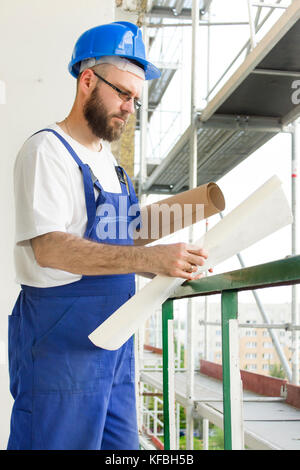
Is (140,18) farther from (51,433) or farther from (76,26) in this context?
(51,433)

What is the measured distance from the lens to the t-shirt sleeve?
132cm

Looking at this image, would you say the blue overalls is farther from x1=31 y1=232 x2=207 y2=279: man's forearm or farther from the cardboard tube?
the cardboard tube

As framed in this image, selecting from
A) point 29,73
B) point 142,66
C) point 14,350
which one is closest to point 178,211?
point 142,66

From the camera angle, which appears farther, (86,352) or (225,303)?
(86,352)

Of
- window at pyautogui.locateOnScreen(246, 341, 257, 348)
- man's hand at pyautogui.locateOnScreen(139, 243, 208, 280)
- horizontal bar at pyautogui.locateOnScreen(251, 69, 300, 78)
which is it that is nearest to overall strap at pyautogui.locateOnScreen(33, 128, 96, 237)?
man's hand at pyautogui.locateOnScreen(139, 243, 208, 280)

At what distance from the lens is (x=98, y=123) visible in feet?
5.31

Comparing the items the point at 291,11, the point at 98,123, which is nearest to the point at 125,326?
the point at 98,123

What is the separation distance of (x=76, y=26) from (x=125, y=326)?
2002mm

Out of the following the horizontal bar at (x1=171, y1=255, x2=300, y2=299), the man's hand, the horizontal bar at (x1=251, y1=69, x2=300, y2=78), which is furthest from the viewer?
the horizontal bar at (x1=251, y1=69, x2=300, y2=78)

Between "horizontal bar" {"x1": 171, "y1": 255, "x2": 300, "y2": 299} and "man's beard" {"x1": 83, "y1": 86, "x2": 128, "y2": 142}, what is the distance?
551 millimetres

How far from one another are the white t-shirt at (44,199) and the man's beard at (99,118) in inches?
4.3

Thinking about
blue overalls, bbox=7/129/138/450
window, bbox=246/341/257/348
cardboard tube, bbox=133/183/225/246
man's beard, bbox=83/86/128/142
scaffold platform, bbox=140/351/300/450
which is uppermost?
man's beard, bbox=83/86/128/142

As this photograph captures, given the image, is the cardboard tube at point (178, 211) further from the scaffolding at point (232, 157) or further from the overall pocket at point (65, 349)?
the overall pocket at point (65, 349)

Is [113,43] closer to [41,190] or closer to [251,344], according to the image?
[41,190]
